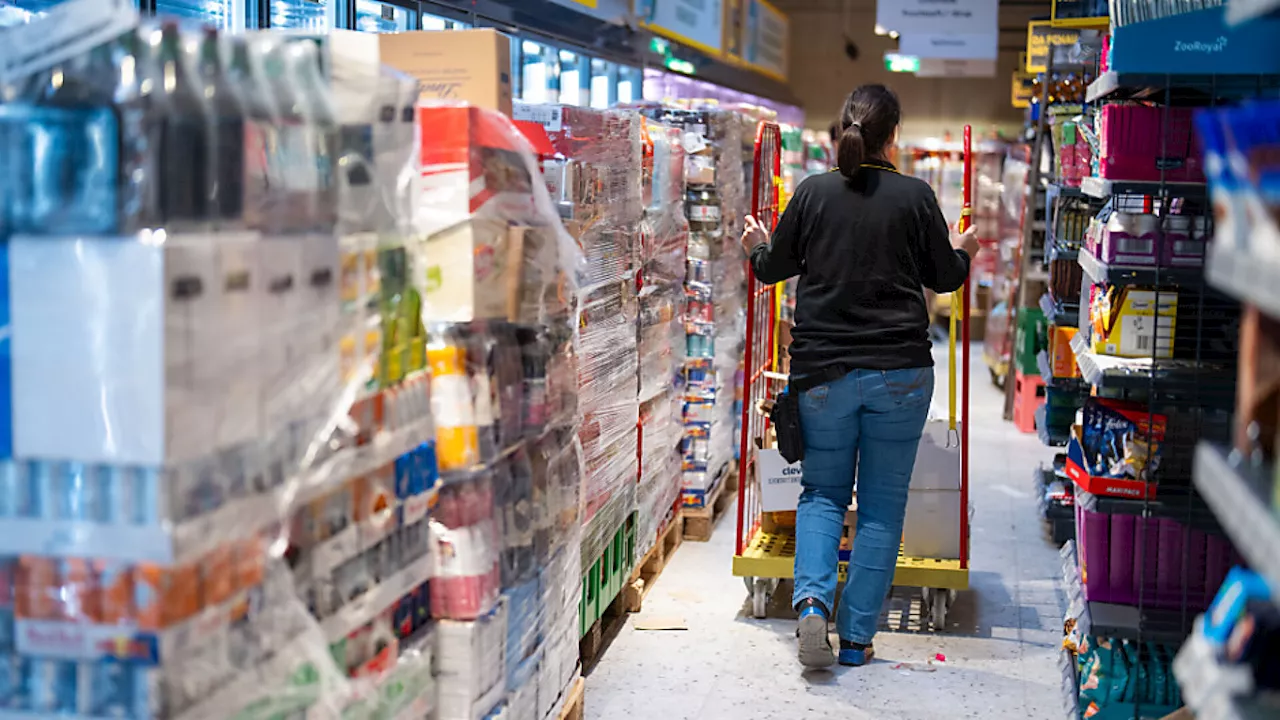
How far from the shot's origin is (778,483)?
5.12 meters

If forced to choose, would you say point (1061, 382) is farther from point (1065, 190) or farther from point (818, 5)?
point (818, 5)

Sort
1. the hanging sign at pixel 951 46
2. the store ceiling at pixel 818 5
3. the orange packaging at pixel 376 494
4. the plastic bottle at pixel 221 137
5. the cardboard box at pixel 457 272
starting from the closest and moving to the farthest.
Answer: the plastic bottle at pixel 221 137
the orange packaging at pixel 376 494
the cardboard box at pixel 457 272
the hanging sign at pixel 951 46
the store ceiling at pixel 818 5

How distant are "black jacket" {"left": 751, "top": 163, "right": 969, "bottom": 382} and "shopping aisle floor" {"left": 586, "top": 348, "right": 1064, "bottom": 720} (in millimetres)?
1030

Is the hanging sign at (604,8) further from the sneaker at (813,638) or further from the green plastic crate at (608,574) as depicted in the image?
the sneaker at (813,638)

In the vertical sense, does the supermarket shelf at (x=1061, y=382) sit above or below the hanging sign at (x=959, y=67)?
below

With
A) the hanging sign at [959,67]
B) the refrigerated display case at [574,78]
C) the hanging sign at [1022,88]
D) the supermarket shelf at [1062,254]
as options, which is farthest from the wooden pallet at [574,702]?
the hanging sign at [959,67]

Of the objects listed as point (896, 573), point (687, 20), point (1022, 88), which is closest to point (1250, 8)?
point (896, 573)

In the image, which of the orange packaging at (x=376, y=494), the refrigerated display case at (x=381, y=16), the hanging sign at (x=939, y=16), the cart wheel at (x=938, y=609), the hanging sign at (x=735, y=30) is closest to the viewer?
the orange packaging at (x=376, y=494)

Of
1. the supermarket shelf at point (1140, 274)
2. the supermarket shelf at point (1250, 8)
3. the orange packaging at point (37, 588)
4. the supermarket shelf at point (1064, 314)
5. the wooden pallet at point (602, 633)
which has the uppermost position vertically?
the supermarket shelf at point (1250, 8)

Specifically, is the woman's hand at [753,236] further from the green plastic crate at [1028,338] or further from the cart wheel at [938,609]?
the green plastic crate at [1028,338]

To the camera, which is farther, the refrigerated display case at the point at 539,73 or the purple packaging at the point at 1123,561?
the refrigerated display case at the point at 539,73

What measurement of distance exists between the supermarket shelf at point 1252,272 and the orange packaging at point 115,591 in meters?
1.56

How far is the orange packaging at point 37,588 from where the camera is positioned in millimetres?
2031

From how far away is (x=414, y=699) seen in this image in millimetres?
2719
